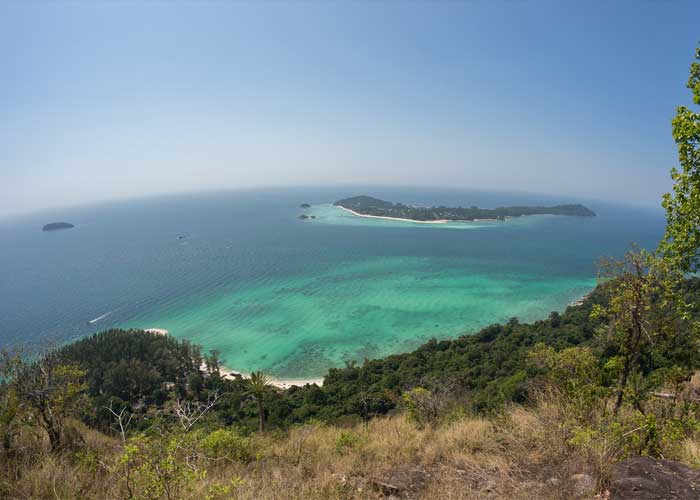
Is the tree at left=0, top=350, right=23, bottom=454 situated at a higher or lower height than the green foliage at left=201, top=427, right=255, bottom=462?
higher

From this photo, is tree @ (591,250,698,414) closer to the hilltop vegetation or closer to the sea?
the hilltop vegetation

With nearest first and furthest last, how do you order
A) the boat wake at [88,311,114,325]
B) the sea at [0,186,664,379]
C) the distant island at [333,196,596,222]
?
the sea at [0,186,664,379]
the boat wake at [88,311,114,325]
the distant island at [333,196,596,222]

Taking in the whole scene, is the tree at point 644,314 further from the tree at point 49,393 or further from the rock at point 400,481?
the tree at point 49,393

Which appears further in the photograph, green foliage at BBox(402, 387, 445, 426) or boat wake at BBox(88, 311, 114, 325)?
boat wake at BBox(88, 311, 114, 325)

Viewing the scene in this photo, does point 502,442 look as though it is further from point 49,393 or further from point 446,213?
point 446,213

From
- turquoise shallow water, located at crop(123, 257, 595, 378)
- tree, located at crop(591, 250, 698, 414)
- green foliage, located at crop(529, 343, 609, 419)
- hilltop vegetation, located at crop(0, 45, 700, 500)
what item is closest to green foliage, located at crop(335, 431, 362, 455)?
hilltop vegetation, located at crop(0, 45, 700, 500)

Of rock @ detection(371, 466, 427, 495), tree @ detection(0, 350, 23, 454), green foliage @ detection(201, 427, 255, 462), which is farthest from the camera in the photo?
green foliage @ detection(201, 427, 255, 462)

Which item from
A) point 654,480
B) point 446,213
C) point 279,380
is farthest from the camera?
point 446,213

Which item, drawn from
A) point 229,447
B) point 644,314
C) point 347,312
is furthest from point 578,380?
point 347,312
